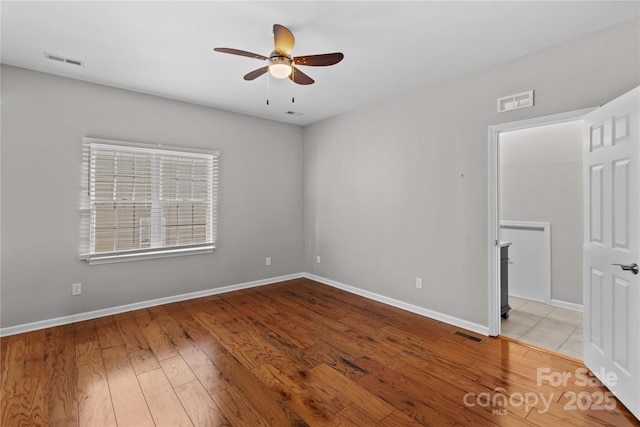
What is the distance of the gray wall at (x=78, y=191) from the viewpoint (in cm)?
314

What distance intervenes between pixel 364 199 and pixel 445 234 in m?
1.35

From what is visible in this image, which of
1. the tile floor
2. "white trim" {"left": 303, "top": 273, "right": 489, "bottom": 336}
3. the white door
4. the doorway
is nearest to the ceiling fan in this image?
the white door

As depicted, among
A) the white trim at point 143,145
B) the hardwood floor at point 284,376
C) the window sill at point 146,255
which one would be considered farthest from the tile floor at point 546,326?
the white trim at point 143,145

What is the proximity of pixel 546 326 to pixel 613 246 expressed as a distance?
5.62ft

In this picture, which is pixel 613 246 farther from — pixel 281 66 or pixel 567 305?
pixel 281 66

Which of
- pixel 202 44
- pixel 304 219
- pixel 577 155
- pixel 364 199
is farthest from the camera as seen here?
pixel 304 219

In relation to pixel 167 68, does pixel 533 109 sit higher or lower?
lower

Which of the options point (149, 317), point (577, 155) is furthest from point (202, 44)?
point (577, 155)

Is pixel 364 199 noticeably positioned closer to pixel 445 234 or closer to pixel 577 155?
pixel 445 234

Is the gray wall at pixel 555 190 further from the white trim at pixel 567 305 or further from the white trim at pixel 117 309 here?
the white trim at pixel 117 309

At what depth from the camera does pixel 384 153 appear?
13.8ft

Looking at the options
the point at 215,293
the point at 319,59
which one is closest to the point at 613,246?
the point at 319,59

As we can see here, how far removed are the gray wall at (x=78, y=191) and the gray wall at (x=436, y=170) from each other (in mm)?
1276

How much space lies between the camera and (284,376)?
7.82ft
